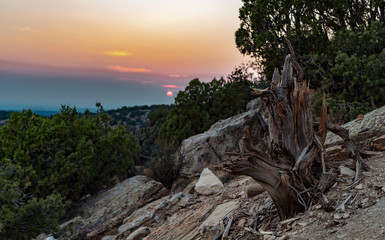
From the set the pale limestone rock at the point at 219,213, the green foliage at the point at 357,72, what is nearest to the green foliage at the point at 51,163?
the pale limestone rock at the point at 219,213

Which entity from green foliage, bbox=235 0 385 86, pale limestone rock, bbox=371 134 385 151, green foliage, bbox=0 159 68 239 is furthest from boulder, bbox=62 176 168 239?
green foliage, bbox=235 0 385 86

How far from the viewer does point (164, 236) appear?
520cm

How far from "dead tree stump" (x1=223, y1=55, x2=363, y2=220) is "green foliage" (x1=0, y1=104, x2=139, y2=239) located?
20.0 ft

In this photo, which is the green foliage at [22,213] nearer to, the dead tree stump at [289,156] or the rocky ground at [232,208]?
the rocky ground at [232,208]

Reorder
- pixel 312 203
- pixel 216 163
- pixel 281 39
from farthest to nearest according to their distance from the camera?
pixel 281 39, pixel 216 163, pixel 312 203

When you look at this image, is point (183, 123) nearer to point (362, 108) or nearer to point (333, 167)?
point (362, 108)

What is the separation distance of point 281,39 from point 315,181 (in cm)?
1267

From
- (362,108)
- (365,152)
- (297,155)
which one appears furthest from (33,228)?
(362,108)

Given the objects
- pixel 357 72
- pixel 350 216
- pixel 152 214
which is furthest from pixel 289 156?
pixel 357 72

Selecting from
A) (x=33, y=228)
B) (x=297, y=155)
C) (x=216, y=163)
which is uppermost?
(x=297, y=155)

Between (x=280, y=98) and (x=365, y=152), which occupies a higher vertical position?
(x=280, y=98)

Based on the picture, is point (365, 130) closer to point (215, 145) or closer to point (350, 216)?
point (350, 216)

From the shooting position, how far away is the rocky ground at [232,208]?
322 cm

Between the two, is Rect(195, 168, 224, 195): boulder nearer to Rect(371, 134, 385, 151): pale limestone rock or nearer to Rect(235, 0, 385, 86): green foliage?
Rect(371, 134, 385, 151): pale limestone rock
